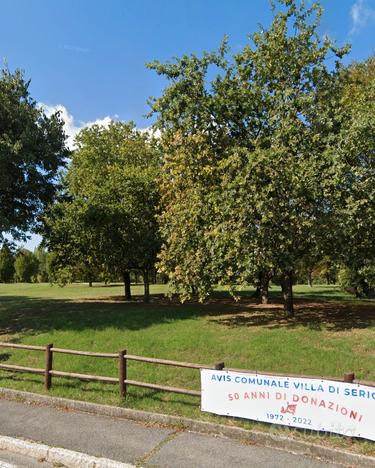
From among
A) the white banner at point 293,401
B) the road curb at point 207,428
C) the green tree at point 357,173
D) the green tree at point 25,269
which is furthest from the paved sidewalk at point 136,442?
the green tree at point 25,269

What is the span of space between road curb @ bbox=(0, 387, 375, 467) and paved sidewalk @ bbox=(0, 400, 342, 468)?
13cm

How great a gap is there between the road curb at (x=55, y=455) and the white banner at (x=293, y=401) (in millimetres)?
2226

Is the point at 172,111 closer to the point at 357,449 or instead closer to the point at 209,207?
the point at 209,207

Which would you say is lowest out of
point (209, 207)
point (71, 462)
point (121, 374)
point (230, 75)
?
point (71, 462)

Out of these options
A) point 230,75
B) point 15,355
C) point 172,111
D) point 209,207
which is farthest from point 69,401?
point 230,75

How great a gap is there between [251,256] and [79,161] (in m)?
23.0

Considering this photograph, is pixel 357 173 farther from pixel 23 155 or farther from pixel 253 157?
pixel 23 155

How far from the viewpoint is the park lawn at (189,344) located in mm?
9672

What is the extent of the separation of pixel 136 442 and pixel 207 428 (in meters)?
1.22

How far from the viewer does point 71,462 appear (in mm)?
6594

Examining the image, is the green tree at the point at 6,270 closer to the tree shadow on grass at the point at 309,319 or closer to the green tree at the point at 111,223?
the green tree at the point at 111,223

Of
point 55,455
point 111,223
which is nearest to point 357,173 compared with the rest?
point 55,455

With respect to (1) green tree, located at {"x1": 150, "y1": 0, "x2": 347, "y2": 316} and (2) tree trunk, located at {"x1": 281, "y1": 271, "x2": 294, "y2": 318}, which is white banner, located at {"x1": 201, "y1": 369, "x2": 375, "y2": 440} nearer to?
(1) green tree, located at {"x1": 150, "y1": 0, "x2": 347, "y2": 316}

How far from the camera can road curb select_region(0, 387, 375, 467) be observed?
6328 millimetres
